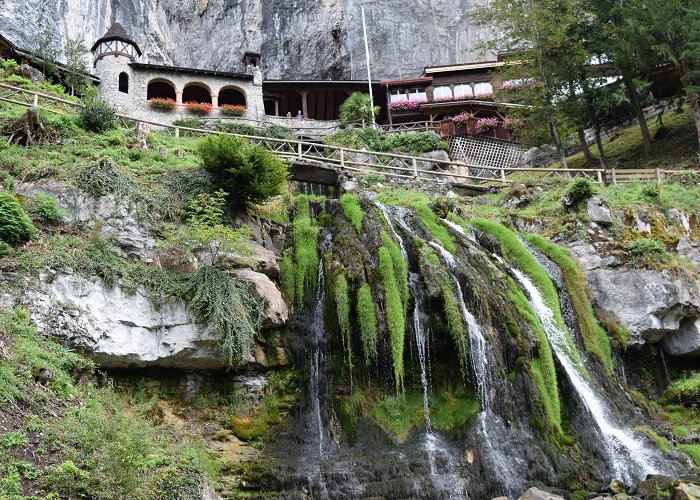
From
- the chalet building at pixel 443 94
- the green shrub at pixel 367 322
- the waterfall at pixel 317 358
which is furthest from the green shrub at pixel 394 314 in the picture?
the chalet building at pixel 443 94

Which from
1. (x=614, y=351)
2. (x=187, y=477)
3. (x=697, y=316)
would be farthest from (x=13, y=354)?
(x=697, y=316)

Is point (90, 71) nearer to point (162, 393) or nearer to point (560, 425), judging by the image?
point (162, 393)

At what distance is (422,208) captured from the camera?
63.1 ft

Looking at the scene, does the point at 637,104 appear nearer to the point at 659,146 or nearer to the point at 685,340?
the point at 659,146

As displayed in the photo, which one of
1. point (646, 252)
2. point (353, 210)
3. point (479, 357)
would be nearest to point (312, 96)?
point (353, 210)

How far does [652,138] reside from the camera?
31000 millimetres

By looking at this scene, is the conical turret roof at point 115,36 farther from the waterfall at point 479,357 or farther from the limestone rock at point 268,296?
the waterfall at point 479,357

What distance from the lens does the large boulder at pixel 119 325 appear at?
1241 centimetres

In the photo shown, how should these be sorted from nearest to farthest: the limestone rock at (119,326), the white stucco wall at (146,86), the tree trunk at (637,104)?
the limestone rock at (119,326)
the tree trunk at (637,104)
the white stucco wall at (146,86)

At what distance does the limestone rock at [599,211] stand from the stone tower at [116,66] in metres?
23.6

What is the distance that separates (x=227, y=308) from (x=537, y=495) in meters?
6.90

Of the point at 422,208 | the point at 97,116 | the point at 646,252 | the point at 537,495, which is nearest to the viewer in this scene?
the point at 537,495

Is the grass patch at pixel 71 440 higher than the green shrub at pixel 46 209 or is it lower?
lower

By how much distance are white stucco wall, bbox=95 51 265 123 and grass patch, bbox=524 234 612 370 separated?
834 inches
